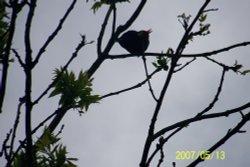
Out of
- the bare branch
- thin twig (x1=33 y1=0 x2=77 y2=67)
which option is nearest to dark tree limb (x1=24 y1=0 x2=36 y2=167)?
thin twig (x1=33 y1=0 x2=77 y2=67)

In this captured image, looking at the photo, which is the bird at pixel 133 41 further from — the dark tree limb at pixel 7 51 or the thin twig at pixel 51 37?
the dark tree limb at pixel 7 51

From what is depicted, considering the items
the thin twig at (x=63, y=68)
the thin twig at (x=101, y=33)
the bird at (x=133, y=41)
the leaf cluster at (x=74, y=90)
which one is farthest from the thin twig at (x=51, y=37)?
the bird at (x=133, y=41)

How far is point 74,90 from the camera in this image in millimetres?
2963

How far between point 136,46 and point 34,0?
3.26m

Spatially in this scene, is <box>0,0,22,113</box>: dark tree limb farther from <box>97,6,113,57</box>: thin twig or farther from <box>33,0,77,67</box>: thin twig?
<box>97,6,113,57</box>: thin twig

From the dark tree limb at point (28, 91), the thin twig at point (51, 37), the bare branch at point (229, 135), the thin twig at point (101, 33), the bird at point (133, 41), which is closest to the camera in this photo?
the bare branch at point (229, 135)

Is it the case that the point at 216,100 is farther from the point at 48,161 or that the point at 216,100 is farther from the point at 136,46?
the point at 136,46

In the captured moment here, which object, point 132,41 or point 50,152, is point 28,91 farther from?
point 132,41

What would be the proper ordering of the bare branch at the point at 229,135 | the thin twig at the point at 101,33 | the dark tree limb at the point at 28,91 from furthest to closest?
the thin twig at the point at 101,33, the dark tree limb at the point at 28,91, the bare branch at the point at 229,135

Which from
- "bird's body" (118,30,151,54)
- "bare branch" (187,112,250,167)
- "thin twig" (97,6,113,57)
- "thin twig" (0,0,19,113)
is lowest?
"bare branch" (187,112,250,167)

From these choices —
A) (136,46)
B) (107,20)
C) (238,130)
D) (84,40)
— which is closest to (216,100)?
(238,130)

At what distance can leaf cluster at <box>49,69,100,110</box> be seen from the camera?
292cm

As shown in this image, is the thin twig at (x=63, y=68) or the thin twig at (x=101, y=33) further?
the thin twig at (x=101, y=33)

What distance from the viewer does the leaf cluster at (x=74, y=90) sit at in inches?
115
